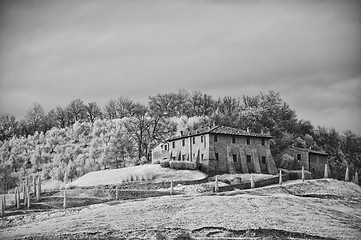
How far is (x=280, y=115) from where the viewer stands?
113188 mm

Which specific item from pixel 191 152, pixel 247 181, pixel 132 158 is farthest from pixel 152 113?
pixel 247 181

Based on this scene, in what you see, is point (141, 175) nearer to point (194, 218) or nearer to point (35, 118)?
point (194, 218)

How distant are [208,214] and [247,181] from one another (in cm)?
2458

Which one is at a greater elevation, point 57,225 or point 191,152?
point 191,152

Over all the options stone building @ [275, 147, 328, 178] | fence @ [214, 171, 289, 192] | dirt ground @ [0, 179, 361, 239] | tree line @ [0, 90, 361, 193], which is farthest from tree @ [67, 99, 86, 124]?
dirt ground @ [0, 179, 361, 239]

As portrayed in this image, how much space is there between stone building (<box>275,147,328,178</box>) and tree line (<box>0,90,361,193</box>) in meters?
7.21

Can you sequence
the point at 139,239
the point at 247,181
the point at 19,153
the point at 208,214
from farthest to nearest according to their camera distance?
the point at 19,153 → the point at 247,181 → the point at 208,214 → the point at 139,239

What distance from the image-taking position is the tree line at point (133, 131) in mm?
108000

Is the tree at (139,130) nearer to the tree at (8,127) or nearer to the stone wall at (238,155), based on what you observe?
the stone wall at (238,155)

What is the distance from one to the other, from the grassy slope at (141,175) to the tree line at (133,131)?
23.9m

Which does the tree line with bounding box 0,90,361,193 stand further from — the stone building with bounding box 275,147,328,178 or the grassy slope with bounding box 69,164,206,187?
the grassy slope with bounding box 69,164,206,187

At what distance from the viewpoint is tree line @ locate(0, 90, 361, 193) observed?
4252 inches

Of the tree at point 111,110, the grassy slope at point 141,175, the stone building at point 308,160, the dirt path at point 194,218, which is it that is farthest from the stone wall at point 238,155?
the tree at point 111,110

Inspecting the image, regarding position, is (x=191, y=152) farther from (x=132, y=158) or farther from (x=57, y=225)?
(x=57, y=225)
